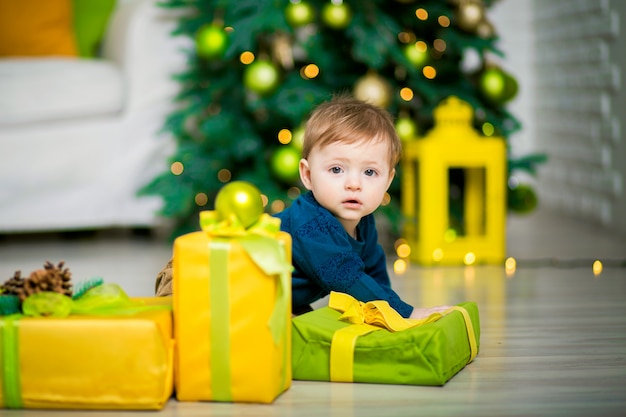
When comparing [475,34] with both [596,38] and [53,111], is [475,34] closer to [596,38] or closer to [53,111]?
[596,38]

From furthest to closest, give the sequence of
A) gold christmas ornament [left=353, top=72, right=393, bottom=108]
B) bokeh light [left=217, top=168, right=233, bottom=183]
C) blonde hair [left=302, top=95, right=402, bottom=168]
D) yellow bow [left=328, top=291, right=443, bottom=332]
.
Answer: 1. bokeh light [left=217, top=168, right=233, bottom=183]
2. gold christmas ornament [left=353, top=72, right=393, bottom=108]
3. blonde hair [left=302, top=95, right=402, bottom=168]
4. yellow bow [left=328, top=291, right=443, bottom=332]

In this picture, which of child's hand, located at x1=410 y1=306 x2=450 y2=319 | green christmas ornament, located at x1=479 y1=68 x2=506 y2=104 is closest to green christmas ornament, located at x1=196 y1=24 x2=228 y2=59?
green christmas ornament, located at x1=479 y1=68 x2=506 y2=104

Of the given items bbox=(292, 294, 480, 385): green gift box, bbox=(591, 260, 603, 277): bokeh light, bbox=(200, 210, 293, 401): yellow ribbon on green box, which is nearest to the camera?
bbox=(200, 210, 293, 401): yellow ribbon on green box

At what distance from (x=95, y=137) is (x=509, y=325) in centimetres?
162

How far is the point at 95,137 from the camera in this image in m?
2.99

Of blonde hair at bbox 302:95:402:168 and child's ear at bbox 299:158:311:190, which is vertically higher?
blonde hair at bbox 302:95:402:168

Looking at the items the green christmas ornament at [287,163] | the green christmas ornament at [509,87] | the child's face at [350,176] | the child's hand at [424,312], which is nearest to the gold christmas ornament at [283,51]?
the green christmas ornament at [287,163]

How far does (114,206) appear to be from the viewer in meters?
3.03

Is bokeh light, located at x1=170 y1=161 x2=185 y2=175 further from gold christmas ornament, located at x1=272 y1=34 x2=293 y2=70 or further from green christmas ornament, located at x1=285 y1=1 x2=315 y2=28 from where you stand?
green christmas ornament, located at x1=285 y1=1 x2=315 y2=28

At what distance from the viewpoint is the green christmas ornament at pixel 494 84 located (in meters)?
2.79

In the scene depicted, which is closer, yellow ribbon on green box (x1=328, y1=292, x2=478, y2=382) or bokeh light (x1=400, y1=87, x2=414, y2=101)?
yellow ribbon on green box (x1=328, y1=292, x2=478, y2=382)

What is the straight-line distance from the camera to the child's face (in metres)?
1.65

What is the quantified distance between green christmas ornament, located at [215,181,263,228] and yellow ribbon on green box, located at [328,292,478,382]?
9.9 inches

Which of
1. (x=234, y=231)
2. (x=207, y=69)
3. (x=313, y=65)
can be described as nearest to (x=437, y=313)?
(x=234, y=231)
